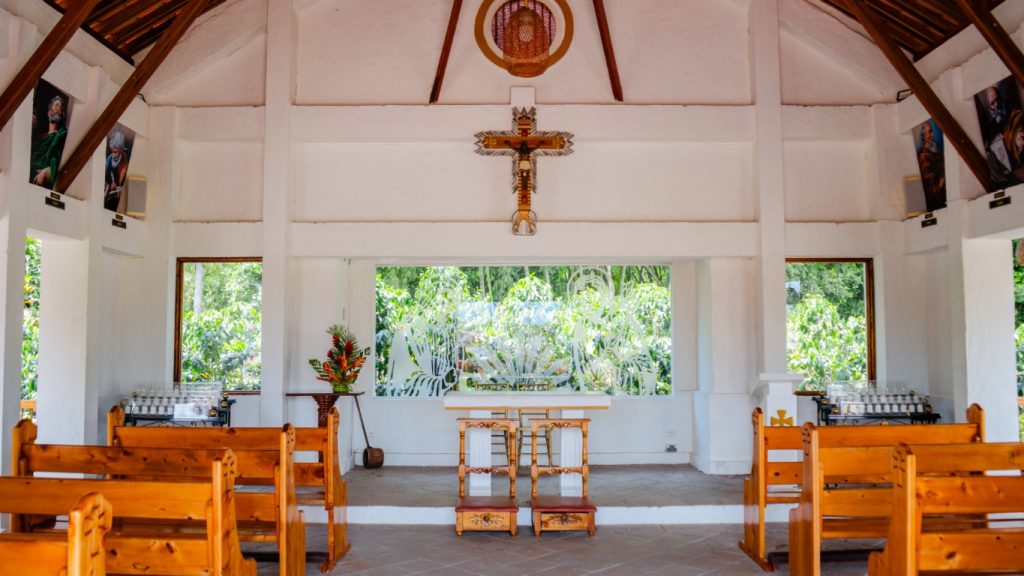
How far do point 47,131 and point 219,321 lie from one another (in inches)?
101

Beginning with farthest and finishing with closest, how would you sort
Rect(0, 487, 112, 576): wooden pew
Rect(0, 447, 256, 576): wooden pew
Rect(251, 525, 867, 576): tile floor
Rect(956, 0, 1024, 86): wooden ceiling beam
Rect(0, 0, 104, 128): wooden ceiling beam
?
Rect(956, 0, 1024, 86): wooden ceiling beam, Rect(0, 0, 104, 128): wooden ceiling beam, Rect(251, 525, 867, 576): tile floor, Rect(0, 447, 256, 576): wooden pew, Rect(0, 487, 112, 576): wooden pew

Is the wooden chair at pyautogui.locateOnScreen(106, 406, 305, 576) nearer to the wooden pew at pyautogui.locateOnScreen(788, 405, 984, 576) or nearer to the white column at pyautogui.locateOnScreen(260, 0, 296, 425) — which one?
the white column at pyautogui.locateOnScreen(260, 0, 296, 425)

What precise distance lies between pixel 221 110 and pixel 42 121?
1.97 meters

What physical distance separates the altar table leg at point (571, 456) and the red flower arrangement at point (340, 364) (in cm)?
252

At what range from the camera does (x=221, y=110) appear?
819 cm

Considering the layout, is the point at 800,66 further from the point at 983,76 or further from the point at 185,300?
the point at 185,300

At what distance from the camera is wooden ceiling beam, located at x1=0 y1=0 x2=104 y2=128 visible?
5.79 meters

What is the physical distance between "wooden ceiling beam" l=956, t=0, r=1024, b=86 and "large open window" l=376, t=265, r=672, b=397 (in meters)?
3.94

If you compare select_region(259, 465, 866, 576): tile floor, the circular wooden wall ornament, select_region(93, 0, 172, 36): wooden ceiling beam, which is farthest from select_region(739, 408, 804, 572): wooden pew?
select_region(93, 0, 172, 36): wooden ceiling beam

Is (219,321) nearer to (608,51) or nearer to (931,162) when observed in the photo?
(608,51)

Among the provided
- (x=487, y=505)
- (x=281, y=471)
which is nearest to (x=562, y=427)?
(x=487, y=505)

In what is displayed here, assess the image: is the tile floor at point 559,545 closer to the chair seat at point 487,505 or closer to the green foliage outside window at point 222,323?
the chair seat at point 487,505

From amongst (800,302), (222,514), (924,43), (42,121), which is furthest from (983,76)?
(42,121)

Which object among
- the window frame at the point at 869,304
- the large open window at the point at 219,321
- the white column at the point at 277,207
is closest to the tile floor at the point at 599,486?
the white column at the point at 277,207
